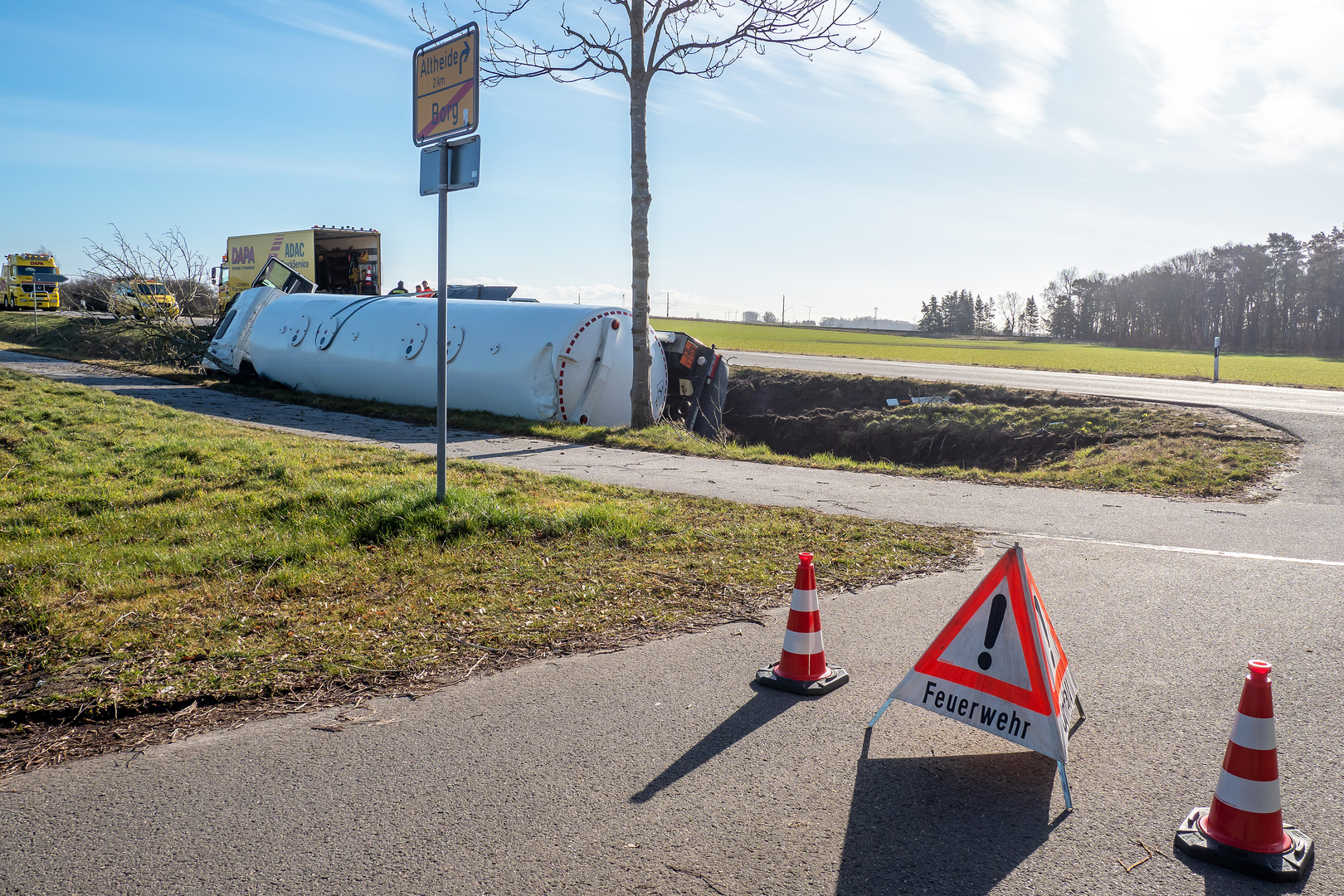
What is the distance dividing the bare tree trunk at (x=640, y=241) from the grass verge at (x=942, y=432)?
0.65 metres

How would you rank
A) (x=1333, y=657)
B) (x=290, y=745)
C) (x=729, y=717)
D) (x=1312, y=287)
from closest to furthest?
(x=290, y=745) → (x=729, y=717) → (x=1333, y=657) → (x=1312, y=287)

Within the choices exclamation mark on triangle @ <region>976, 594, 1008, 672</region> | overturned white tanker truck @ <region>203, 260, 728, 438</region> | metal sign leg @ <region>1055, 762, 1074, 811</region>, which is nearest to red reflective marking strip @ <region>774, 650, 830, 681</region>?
exclamation mark on triangle @ <region>976, 594, 1008, 672</region>

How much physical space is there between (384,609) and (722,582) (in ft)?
7.04

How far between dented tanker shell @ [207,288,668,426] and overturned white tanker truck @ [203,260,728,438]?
0.02m

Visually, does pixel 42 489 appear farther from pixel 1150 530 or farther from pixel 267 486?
pixel 1150 530

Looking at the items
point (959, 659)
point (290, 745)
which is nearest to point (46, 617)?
point (290, 745)

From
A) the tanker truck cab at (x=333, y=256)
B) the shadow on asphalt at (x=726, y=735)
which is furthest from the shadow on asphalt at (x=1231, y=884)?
the tanker truck cab at (x=333, y=256)

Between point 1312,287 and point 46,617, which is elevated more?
point 1312,287

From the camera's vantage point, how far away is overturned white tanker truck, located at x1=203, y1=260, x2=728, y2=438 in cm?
1533

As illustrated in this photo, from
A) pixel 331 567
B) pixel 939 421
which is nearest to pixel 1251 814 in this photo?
pixel 331 567

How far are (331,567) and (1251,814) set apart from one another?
5.10m

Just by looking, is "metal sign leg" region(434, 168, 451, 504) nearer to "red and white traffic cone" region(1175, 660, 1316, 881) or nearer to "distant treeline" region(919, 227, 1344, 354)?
"red and white traffic cone" region(1175, 660, 1316, 881)

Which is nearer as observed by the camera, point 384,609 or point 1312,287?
point 384,609

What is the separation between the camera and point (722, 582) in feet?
19.4
